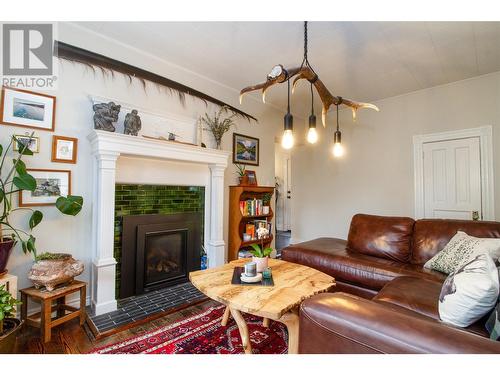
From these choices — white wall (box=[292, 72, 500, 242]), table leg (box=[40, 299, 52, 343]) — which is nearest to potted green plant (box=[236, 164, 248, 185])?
white wall (box=[292, 72, 500, 242])

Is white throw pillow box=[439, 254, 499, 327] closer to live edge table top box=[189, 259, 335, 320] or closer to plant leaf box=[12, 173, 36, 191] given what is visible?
live edge table top box=[189, 259, 335, 320]

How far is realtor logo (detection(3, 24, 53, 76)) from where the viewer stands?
6.32 ft

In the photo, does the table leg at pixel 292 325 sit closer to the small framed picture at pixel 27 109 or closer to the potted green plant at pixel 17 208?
the potted green plant at pixel 17 208

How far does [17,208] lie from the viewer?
190 cm

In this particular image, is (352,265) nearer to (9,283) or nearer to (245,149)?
(245,149)

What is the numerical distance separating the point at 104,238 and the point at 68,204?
440mm

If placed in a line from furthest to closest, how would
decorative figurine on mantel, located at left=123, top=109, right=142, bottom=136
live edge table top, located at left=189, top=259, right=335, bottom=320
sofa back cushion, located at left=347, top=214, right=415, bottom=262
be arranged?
1. sofa back cushion, located at left=347, top=214, right=415, bottom=262
2. decorative figurine on mantel, located at left=123, top=109, right=142, bottom=136
3. live edge table top, located at left=189, top=259, right=335, bottom=320

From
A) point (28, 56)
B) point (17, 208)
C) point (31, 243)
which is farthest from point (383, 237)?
point (28, 56)

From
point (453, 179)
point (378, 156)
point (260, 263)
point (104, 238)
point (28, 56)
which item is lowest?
point (260, 263)

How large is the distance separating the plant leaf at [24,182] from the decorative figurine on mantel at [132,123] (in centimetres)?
86

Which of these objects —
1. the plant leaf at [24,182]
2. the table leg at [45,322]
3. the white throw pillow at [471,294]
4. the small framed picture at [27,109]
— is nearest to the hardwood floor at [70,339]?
the table leg at [45,322]

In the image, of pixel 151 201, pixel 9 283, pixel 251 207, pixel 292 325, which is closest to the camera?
pixel 292 325

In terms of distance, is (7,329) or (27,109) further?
(27,109)
